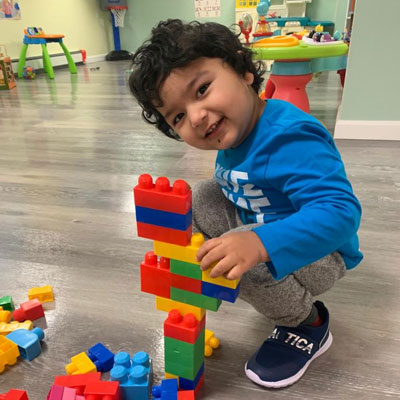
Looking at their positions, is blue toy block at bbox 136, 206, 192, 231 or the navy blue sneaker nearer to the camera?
blue toy block at bbox 136, 206, 192, 231

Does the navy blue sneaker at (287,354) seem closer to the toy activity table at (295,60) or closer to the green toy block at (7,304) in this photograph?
the green toy block at (7,304)

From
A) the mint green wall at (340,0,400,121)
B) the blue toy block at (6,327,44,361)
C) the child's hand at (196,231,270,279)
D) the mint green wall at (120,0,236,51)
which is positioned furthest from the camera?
the mint green wall at (120,0,236,51)

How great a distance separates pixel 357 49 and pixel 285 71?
1.11ft

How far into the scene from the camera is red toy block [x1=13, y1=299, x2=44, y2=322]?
77 cm

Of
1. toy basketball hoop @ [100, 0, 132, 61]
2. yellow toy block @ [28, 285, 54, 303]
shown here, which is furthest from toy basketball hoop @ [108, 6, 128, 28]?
yellow toy block @ [28, 285, 54, 303]

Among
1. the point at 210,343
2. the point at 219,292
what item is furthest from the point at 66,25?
the point at 219,292

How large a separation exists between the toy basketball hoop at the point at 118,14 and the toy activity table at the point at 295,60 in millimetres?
4355

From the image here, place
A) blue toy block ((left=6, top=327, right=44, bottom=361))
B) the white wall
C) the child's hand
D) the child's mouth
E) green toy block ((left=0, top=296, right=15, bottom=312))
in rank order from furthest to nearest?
the white wall
green toy block ((left=0, top=296, right=15, bottom=312))
blue toy block ((left=6, top=327, right=44, bottom=361))
the child's mouth
the child's hand

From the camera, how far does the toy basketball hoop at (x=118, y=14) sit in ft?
18.5

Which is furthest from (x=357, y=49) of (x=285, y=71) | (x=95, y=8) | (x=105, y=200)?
(x=95, y=8)

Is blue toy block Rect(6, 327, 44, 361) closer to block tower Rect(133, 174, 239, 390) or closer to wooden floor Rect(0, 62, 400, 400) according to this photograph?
wooden floor Rect(0, 62, 400, 400)

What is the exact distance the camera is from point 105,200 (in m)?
1.30

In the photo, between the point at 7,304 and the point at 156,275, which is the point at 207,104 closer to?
the point at 156,275

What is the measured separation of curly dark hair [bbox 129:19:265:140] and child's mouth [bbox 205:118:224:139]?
8 centimetres
